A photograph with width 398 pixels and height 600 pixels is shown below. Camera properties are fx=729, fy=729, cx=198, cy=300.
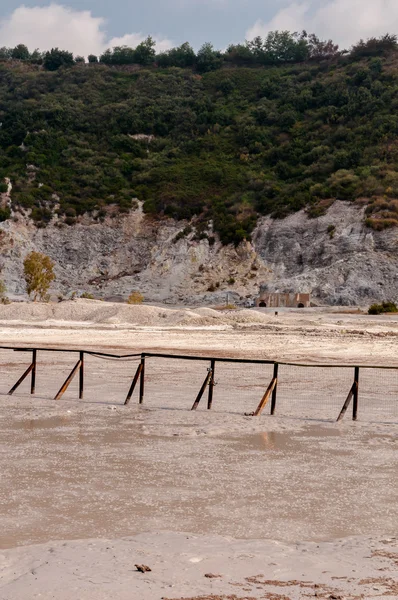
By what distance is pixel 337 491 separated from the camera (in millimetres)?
9273

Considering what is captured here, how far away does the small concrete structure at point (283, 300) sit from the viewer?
199ft

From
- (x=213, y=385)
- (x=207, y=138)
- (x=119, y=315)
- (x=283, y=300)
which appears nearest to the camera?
(x=213, y=385)

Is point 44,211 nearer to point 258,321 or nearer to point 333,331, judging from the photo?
point 258,321

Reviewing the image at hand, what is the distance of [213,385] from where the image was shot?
1638cm

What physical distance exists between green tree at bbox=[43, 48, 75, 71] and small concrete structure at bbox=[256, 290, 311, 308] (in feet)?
264

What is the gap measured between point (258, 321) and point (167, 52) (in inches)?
3736

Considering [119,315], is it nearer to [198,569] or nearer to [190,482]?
[190,482]

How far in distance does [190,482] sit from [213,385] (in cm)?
686

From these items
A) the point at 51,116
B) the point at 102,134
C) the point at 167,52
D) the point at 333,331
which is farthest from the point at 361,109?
the point at 333,331

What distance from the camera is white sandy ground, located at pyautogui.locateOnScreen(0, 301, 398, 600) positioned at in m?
5.97

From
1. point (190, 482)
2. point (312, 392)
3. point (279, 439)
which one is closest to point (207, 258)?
point (312, 392)

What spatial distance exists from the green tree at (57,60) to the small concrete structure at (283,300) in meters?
80.5

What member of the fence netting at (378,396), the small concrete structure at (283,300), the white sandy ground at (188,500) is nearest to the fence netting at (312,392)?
the fence netting at (378,396)

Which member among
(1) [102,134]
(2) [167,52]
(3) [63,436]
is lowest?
(3) [63,436]
